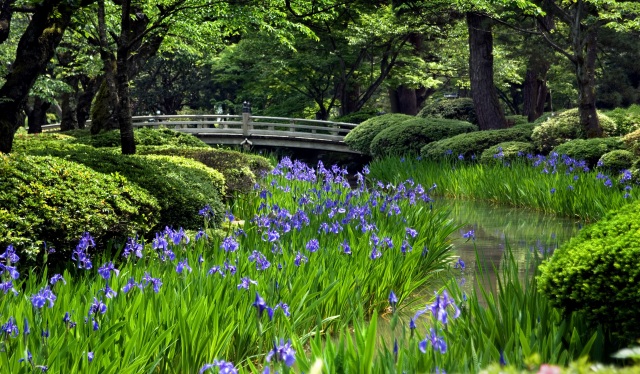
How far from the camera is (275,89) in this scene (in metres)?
28.9

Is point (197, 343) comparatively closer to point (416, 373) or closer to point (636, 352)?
point (416, 373)

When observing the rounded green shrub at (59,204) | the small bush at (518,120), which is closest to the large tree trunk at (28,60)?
the rounded green shrub at (59,204)

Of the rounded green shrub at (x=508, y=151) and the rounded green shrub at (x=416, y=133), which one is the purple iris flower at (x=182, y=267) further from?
the rounded green shrub at (x=416, y=133)

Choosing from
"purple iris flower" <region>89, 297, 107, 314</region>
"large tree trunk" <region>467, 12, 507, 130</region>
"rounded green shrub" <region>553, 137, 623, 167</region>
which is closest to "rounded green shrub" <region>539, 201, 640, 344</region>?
"purple iris flower" <region>89, 297, 107, 314</region>

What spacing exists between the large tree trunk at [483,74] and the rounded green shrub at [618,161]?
7.13 metres

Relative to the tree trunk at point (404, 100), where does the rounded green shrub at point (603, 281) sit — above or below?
below

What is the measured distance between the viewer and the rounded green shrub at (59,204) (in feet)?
17.3

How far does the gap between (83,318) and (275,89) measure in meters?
25.7

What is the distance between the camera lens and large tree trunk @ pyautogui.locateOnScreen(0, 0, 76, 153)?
9656 mm

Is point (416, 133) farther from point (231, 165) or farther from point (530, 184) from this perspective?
point (231, 165)

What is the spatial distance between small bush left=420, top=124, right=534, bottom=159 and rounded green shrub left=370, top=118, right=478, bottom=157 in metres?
1.58

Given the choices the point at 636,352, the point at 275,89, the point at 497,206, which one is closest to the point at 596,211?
the point at 497,206

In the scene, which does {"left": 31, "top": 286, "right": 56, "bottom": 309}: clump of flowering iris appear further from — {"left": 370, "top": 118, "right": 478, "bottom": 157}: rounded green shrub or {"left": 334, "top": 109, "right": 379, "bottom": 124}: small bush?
{"left": 334, "top": 109, "right": 379, "bottom": 124}: small bush

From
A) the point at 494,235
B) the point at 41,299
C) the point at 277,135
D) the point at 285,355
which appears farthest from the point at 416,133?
the point at 285,355
